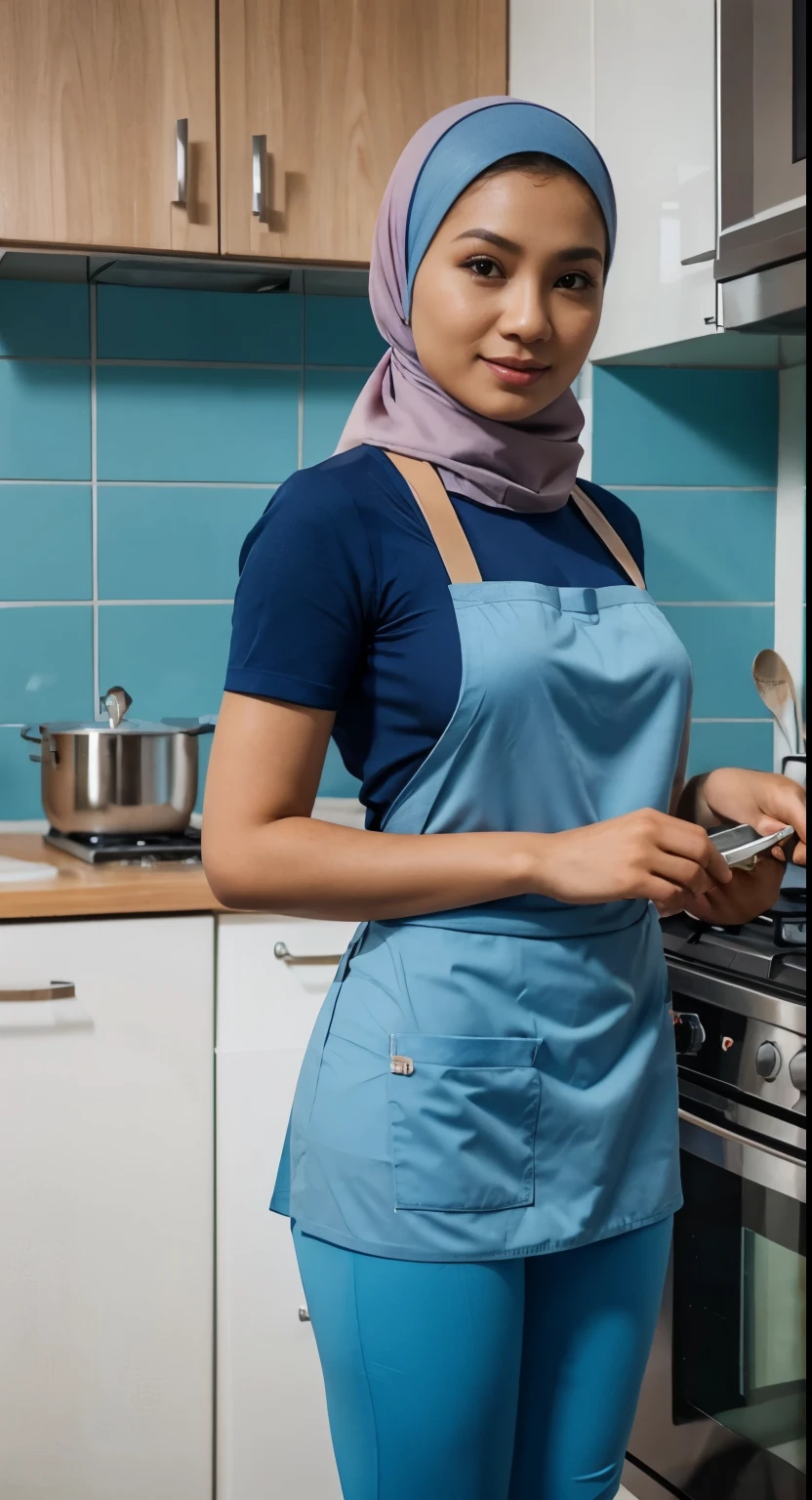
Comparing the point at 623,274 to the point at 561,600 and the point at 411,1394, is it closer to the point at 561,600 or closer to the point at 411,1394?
the point at 561,600

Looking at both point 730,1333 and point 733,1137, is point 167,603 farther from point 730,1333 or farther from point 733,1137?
point 730,1333

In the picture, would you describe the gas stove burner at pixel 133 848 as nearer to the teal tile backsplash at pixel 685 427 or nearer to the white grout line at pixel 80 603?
the white grout line at pixel 80 603

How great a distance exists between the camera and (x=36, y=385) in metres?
2.10

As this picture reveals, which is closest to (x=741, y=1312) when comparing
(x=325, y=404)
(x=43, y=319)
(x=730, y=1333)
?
(x=730, y=1333)

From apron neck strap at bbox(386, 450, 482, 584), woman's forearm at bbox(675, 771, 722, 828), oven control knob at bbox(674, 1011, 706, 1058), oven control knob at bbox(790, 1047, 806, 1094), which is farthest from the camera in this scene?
oven control knob at bbox(674, 1011, 706, 1058)

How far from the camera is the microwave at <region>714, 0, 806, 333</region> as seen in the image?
4.59 feet

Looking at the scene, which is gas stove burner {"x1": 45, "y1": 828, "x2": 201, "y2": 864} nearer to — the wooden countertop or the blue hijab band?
the wooden countertop

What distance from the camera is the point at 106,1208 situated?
163 centimetres

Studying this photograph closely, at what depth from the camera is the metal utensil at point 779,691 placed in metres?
1.89

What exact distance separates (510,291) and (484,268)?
3cm

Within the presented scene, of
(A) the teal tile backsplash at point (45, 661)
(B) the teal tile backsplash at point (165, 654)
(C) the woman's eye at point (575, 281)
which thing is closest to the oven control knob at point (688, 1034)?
(C) the woman's eye at point (575, 281)

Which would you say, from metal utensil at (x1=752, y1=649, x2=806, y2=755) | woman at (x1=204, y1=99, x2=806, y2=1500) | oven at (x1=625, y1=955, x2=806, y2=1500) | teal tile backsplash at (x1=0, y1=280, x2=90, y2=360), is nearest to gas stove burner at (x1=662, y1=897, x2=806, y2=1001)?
oven at (x1=625, y1=955, x2=806, y2=1500)

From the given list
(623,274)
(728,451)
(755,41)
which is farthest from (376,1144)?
(728,451)

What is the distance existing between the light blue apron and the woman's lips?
82 millimetres
